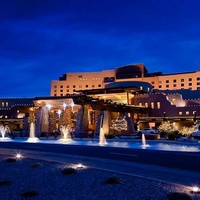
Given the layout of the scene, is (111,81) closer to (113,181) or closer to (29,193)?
(113,181)

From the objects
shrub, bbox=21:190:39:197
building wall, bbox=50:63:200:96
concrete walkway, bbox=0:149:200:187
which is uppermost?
building wall, bbox=50:63:200:96

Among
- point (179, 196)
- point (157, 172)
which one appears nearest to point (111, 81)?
point (157, 172)


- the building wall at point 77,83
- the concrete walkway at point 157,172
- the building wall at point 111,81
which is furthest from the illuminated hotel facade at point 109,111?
the building wall at point 77,83

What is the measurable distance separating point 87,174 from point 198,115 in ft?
177

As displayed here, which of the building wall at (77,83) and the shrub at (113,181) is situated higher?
the building wall at (77,83)

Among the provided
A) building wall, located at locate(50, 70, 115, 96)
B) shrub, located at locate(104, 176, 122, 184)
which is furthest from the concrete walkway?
building wall, located at locate(50, 70, 115, 96)

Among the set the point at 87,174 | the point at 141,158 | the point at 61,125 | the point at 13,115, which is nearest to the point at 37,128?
the point at 61,125

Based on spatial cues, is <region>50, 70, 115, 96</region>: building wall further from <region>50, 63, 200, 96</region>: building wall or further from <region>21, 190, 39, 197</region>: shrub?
<region>21, 190, 39, 197</region>: shrub

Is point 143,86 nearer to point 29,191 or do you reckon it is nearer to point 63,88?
point 63,88

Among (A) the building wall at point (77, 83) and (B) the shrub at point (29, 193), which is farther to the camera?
(A) the building wall at point (77, 83)

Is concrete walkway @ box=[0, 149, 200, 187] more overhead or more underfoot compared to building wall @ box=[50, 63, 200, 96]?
more underfoot

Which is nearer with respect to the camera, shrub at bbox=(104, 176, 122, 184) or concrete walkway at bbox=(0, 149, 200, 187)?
shrub at bbox=(104, 176, 122, 184)

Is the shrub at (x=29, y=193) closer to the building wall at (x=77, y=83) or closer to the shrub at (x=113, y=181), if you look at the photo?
the shrub at (x=113, y=181)

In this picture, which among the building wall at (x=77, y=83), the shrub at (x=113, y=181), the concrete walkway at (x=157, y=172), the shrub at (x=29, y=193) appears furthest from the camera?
the building wall at (x=77, y=83)
